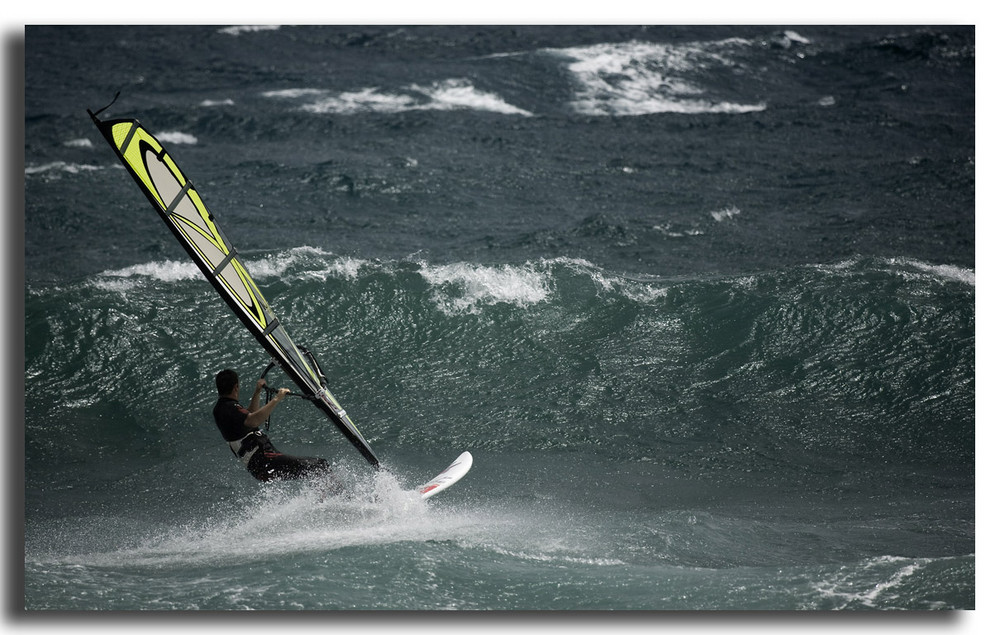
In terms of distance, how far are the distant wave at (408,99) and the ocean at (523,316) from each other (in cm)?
3

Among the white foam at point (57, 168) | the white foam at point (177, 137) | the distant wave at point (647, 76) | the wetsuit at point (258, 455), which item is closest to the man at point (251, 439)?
the wetsuit at point (258, 455)

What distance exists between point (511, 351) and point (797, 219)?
2214 mm

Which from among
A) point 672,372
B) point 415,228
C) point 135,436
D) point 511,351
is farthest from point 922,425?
point 135,436

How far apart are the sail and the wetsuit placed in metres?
0.33

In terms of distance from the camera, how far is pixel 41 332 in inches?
247

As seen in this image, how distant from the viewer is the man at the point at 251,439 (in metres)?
4.73

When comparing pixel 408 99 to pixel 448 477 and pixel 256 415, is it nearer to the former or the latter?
pixel 448 477

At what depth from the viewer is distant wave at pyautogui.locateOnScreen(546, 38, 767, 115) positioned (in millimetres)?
6422

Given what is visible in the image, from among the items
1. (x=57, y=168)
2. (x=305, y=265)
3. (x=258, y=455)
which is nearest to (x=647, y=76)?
(x=305, y=265)

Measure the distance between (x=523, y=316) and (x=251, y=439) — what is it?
2294mm

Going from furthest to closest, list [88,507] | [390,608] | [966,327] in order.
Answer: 1. [966,327]
2. [88,507]
3. [390,608]

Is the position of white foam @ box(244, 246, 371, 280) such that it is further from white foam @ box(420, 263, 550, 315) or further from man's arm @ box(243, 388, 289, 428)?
man's arm @ box(243, 388, 289, 428)

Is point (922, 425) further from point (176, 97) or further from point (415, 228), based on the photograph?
point (176, 97)

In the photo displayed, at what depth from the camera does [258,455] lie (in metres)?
4.88
